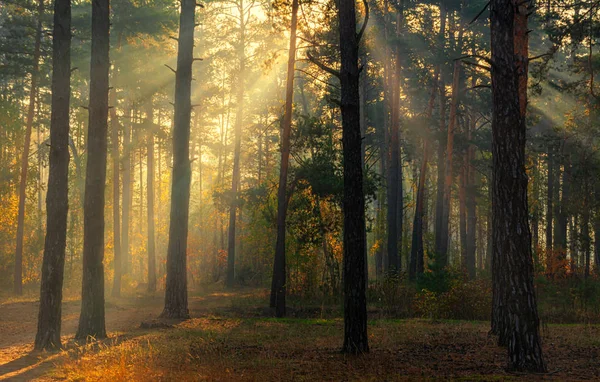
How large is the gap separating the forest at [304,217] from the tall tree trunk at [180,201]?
0.06m

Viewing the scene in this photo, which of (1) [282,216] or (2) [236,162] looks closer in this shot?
(1) [282,216]

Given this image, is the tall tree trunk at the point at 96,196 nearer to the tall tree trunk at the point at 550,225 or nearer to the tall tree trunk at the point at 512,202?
the tall tree trunk at the point at 512,202

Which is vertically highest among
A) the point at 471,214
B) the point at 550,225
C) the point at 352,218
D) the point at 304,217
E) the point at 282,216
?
the point at 471,214

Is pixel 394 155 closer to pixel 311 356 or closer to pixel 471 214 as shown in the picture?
pixel 471 214

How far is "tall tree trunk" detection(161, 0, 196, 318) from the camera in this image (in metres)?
17.9

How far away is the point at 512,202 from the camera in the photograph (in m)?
8.98

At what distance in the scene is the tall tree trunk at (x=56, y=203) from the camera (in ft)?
41.4

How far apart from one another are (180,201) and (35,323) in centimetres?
608

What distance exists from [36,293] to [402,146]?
86.5ft

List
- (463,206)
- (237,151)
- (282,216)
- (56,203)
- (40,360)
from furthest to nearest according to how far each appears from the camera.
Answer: (237,151) → (463,206) → (282,216) → (56,203) → (40,360)

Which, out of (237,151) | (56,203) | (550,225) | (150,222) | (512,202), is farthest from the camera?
(237,151)

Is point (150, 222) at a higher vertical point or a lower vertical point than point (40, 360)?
higher

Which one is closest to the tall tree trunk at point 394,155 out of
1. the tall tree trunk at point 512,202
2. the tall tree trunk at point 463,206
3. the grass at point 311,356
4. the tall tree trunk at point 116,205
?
the tall tree trunk at point 463,206

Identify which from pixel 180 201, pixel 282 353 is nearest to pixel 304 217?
pixel 180 201
